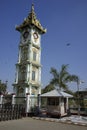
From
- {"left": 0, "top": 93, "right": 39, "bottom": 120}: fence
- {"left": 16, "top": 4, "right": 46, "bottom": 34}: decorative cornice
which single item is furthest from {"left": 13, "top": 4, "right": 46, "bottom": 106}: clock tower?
{"left": 0, "top": 93, "right": 39, "bottom": 120}: fence

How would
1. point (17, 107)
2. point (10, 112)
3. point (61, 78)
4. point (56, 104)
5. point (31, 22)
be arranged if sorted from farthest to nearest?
point (31, 22), point (61, 78), point (56, 104), point (17, 107), point (10, 112)

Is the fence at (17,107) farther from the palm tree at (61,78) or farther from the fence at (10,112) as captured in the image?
the palm tree at (61,78)

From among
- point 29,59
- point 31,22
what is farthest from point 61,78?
point 31,22

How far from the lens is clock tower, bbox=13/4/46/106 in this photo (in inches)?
1224

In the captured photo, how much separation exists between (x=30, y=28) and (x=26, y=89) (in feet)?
42.7

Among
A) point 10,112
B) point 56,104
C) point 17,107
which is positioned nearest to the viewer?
point 10,112

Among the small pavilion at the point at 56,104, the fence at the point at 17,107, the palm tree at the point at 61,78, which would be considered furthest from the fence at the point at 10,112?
the palm tree at the point at 61,78

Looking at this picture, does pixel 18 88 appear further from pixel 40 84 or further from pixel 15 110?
pixel 15 110

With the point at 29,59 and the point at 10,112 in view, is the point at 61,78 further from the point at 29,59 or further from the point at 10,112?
the point at 10,112

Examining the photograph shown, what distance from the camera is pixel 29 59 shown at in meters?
31.4

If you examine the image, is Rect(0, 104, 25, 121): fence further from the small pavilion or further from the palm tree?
the palm tree

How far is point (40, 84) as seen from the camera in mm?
33094

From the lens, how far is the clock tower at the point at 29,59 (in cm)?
3109

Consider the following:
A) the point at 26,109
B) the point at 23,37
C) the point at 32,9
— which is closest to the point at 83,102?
the point at 26,109
